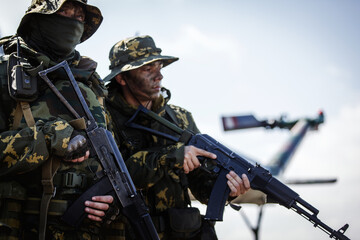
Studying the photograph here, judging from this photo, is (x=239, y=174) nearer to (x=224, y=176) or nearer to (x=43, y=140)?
(x=224, y=176)

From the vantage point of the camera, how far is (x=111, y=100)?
4684 mm

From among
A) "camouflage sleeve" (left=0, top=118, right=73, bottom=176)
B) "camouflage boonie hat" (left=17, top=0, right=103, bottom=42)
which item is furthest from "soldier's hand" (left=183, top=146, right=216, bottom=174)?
"camouflage sleeve" (left=0, top=118, right=73, bottom=176)

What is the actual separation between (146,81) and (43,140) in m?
2.07

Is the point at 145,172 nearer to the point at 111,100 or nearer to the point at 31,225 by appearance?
the point at 111,100

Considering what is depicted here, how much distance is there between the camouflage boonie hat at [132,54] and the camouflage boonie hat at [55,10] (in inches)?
31.2

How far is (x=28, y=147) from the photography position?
9.39 feet

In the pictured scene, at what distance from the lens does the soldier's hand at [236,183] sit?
457 cm

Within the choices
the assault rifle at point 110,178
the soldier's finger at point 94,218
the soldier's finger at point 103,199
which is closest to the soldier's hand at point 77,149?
the assault rifle at point 110,178

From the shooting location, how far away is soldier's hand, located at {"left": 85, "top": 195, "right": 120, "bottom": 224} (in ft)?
10.2

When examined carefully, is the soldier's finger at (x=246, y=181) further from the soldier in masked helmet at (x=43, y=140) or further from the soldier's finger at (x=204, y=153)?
the soldier in masked helmet at (x=43, y=140)

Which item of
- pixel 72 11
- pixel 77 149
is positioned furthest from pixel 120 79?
pixel 77 149

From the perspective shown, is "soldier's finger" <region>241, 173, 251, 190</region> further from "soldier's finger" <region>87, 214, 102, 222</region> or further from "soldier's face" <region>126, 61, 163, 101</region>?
"soldier's finger" <region>87, 214, 102, 222</region>

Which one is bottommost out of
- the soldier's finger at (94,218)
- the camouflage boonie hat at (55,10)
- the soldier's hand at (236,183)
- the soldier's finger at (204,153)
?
the soldier's finger at (94,218)

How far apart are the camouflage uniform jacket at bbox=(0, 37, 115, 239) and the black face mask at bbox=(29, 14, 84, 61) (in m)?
0.18
